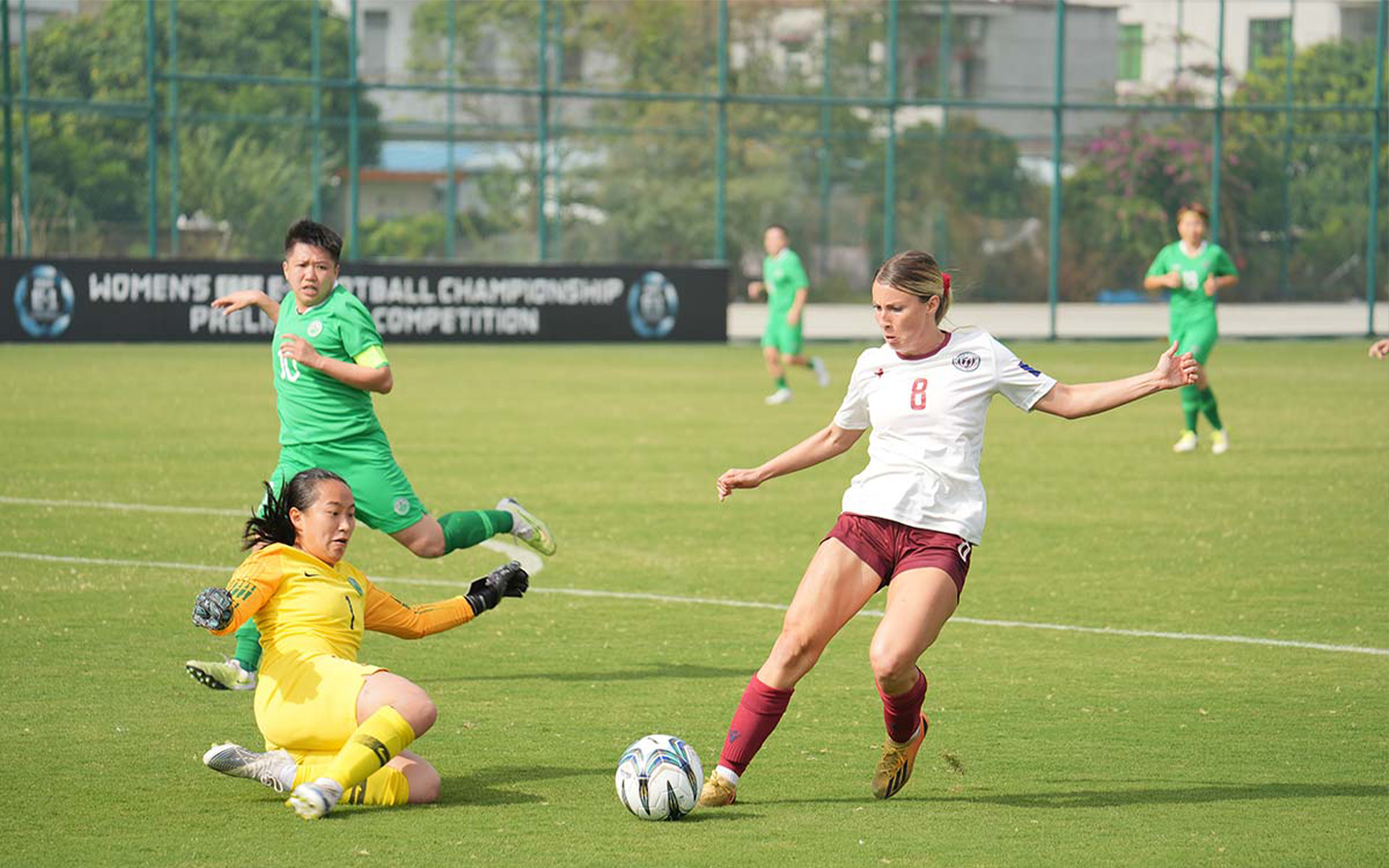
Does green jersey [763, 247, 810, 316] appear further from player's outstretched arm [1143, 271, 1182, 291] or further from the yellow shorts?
the yellow shorts

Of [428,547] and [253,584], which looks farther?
[428,547]

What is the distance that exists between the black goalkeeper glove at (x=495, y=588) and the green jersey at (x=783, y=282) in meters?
16.0

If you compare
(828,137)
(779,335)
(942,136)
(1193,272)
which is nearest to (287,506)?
(1193,272)

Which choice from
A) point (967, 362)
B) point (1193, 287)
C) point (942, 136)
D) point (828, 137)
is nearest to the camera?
point (967, 362)

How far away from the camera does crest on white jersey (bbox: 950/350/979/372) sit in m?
6.19

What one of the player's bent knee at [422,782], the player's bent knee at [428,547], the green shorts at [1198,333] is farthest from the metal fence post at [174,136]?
the player's bent knee at [422,782]

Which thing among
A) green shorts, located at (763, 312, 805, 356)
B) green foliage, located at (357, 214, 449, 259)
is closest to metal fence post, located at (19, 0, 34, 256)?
green foliage, located at (357, 214, 449, 259)

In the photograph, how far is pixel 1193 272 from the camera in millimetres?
17516

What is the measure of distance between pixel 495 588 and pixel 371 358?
1446 mm

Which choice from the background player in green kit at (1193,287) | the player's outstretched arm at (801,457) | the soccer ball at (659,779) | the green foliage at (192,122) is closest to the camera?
the soccer ball at (659,779)

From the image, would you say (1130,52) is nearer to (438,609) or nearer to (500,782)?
(438,609)

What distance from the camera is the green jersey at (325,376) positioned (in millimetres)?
7777

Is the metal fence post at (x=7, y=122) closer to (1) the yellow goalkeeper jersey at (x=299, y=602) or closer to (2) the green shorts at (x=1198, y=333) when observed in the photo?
(2) the green shorts at (x=1198, y=333)

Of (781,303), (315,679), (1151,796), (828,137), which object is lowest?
(1151,796)
